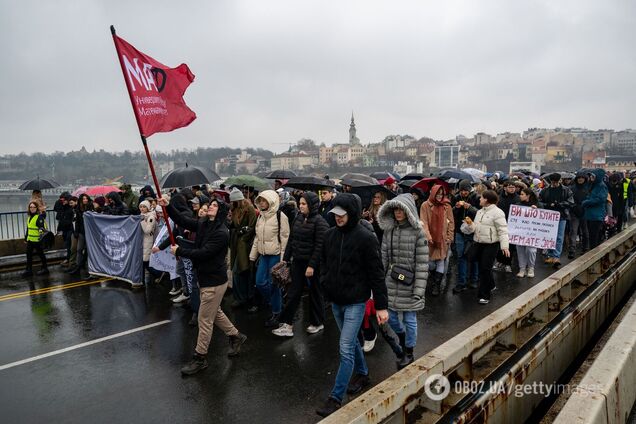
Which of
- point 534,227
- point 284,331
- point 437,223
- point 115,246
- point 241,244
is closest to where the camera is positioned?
point 284,331


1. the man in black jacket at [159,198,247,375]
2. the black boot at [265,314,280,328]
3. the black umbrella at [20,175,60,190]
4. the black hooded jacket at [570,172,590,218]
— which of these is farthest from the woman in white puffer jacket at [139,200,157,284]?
the black hooded jacket at [570,172,590,218]

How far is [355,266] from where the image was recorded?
3980 mm

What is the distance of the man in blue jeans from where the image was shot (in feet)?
12.9

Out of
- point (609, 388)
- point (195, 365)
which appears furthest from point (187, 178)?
point (609, 388)

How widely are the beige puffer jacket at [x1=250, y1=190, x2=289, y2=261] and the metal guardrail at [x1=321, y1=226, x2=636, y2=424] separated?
3.01 m

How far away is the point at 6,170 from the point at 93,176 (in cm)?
962

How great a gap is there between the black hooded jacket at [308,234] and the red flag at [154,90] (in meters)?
2.07

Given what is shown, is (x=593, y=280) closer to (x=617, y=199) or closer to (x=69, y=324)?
(x=617, y=199)

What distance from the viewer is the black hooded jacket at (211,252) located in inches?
188

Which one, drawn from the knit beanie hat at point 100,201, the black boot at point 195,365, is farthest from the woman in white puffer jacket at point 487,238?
the knit beanie hat at point 100,201

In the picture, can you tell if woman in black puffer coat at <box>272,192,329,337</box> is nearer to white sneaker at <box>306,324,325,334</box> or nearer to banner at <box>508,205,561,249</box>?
white sneaker at <box>306,324,325,334</box>

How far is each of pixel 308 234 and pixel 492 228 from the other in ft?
10.2

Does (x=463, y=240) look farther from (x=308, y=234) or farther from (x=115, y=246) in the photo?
(x=115, y=246)

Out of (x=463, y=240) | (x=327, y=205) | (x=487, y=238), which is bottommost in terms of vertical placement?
(x=463, y=240)
